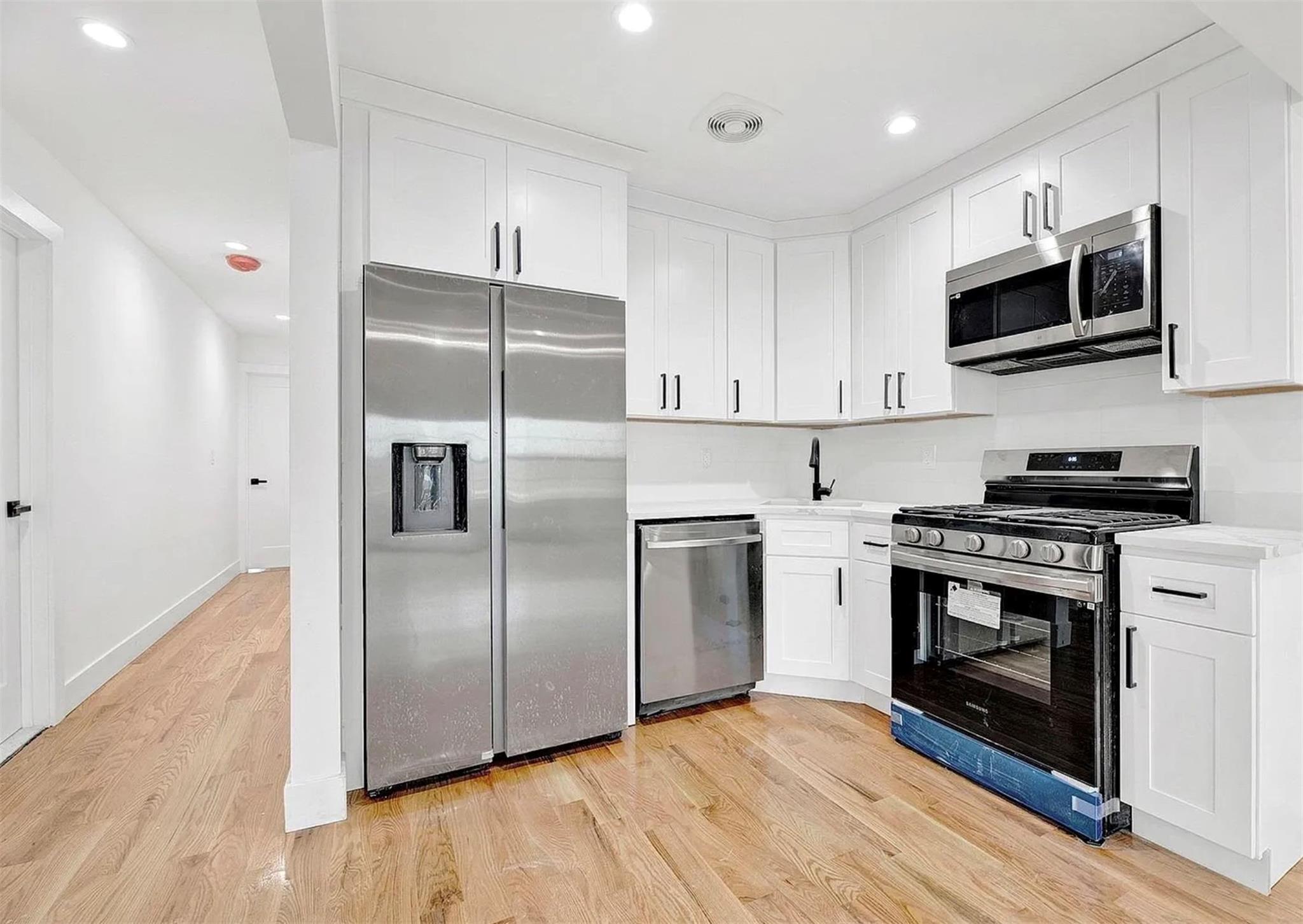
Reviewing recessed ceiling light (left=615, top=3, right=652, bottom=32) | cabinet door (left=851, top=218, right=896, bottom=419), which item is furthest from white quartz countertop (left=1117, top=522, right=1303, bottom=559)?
recessed ceiling light (left=615, top=3, right=652, bottom=32)

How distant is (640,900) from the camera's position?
1.70 metres

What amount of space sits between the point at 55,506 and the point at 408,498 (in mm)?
1971

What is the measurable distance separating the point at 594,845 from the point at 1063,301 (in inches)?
99.1

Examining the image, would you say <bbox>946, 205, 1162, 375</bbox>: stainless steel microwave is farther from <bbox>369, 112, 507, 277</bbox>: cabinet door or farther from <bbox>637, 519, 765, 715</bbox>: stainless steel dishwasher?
<bbox>369, 112, 507, 277</bbox>: cabinet door

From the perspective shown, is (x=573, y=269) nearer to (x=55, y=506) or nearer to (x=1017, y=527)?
(x=1017, y=527)

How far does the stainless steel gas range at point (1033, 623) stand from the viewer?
6.49 feet

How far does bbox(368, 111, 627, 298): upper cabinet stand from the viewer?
2.31 meters

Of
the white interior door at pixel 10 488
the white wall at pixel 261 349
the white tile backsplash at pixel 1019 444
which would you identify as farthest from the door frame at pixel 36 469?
the white wall at pixel 261 349

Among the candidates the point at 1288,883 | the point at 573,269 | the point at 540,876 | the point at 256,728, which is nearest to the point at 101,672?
the point at 256,728

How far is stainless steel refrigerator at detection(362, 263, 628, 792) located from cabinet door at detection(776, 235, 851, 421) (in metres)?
1.23

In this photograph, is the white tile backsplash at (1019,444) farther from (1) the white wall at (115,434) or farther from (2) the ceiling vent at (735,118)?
(1) the white wall at (115,434)

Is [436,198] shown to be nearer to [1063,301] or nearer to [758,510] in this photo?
[758,510]

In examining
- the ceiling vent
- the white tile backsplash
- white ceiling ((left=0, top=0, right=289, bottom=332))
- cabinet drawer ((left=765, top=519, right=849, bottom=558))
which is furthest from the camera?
cabinet drawer ((left=765, top=519, right=849, bottom=558))

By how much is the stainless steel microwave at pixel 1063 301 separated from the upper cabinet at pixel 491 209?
1519 millimetres
